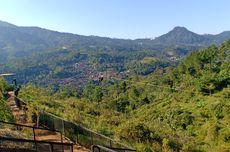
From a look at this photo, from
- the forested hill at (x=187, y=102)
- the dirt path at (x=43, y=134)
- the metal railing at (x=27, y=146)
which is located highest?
the metal railing at (x=27, y=146)

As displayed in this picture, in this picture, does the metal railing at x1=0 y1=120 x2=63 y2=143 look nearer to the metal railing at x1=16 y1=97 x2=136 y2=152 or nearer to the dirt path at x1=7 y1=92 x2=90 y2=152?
the dirt path at x1=7 y1=92 x2=90 y2=152

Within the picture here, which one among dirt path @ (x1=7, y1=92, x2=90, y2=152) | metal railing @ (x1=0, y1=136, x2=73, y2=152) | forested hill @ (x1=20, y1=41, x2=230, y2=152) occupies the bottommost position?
forested hill @ (x1=20, y1=41, x2=230, y2=152)

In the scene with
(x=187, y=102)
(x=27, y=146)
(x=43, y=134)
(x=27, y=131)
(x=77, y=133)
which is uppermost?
(x=27, y=146)

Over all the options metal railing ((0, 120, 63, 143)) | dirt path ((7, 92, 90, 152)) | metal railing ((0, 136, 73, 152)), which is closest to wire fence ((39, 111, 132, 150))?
dirt path ((7, 92, 90, 152))

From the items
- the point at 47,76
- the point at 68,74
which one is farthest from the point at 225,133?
the point at 68,74

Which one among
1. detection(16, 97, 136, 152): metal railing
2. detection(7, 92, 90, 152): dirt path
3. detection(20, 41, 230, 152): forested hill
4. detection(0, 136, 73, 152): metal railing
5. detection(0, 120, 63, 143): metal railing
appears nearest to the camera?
detection(0, 136, 73, 152): metal railing

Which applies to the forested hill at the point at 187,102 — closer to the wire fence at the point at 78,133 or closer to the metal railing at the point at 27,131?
the wire fence at the point at 78,133

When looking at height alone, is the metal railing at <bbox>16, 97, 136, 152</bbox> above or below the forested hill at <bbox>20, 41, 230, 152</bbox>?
above

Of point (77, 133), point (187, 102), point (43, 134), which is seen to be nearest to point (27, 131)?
point (43, 134)

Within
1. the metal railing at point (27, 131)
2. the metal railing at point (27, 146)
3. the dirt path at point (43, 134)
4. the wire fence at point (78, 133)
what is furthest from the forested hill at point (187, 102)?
the metal railing at point (27, 146)

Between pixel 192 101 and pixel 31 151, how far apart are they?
187 feet

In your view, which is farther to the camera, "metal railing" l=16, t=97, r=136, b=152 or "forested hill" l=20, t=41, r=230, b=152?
"forested hill" l=20, t=41, r=230, b=152

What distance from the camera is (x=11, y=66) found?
642 feet

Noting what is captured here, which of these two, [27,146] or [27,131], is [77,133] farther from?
[27,146]
